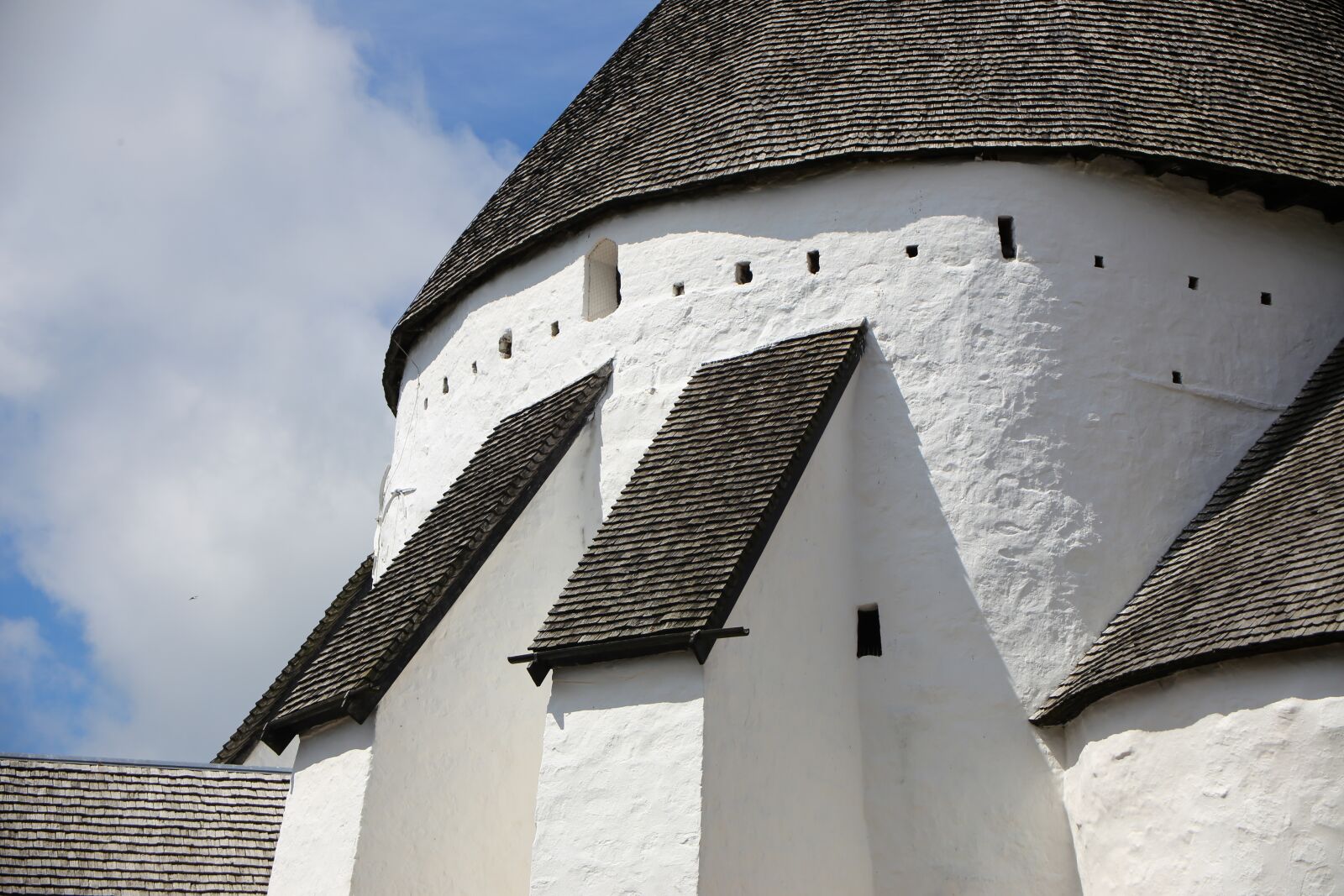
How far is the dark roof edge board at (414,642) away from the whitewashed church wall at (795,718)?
6.49ft

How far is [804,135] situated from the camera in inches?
432

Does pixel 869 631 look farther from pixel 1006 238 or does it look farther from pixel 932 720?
pixel 1006 238

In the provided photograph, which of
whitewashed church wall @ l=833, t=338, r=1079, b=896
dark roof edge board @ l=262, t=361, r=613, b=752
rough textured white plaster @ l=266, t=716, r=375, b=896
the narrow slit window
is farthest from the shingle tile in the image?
rough textured white plaster @ l=266, t=716, r=375, b=896

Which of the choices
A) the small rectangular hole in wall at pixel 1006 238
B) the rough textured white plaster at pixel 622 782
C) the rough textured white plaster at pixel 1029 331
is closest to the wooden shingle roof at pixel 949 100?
the rough textured white plaster at pixel 1029 331

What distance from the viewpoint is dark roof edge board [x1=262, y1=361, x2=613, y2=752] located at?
9164 mm

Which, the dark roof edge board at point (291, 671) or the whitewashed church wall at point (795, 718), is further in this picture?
the dark roof edge board at point (291, 671)

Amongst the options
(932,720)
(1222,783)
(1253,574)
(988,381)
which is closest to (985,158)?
(988,381)

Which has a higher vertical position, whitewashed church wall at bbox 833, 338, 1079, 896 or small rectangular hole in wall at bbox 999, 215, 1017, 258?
small rectangular hole in wall at bbox 999, 215, 1017, 258

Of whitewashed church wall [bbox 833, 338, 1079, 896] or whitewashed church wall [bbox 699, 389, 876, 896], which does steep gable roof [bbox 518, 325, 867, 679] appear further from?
whitewashed church wall [bbox 833, 338, 1079, 896]

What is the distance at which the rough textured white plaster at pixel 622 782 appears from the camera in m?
A: 7.86

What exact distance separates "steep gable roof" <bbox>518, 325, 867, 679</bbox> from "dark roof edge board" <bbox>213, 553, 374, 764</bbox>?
527cm

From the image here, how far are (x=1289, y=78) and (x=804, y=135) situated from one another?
3808 mm

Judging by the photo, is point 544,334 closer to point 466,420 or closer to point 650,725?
point 466,420

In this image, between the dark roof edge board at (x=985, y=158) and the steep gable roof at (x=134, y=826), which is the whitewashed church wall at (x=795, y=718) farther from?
the steep gable roof at (x=134, y=826)
